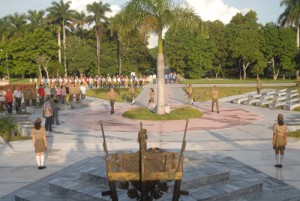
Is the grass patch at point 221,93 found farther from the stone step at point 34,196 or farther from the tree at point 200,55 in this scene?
the stone step at point 34,196

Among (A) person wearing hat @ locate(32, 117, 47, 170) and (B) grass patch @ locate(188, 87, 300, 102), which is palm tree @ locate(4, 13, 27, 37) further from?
(A) person wearing hat @ locate(32, 117, 47, 170)

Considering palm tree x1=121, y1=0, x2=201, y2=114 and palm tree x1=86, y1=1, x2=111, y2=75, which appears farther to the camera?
palm tree x1=86, y1=1, x2=111, y2=75

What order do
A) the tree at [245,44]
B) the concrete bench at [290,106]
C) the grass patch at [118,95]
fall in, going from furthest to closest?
the tree at [245,44], the grass patch at [118,95], the concrete bench at [290,106]

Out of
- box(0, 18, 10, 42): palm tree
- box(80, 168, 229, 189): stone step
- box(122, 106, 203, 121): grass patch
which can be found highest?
box(0, 18, 10, 42): palm tree

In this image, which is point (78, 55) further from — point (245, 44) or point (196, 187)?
point (196, 187)

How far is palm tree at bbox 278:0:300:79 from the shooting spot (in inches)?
2302

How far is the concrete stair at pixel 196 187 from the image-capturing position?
26.5 ft

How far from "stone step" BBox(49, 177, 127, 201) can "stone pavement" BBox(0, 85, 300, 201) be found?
112cm

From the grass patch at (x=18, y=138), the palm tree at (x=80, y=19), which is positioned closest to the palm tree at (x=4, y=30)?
the palm tree at (x=80, y=19)

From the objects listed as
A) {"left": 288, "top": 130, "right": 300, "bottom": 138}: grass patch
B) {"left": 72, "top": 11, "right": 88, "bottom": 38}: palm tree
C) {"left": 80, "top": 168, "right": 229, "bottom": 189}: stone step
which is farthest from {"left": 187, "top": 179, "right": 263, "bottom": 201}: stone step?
{"left": 72, "top": 11, "right": 88, "bottom": 38}: palm tree

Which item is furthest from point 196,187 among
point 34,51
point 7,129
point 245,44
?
point 245,44

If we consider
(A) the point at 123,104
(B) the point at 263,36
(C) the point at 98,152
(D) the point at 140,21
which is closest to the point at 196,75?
(B) the point at 263,36

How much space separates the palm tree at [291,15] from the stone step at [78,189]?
55910 mm

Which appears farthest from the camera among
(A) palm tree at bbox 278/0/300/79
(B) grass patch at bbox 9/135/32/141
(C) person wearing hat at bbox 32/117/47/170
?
(A) palm tree at bbox 278/0/300/79
